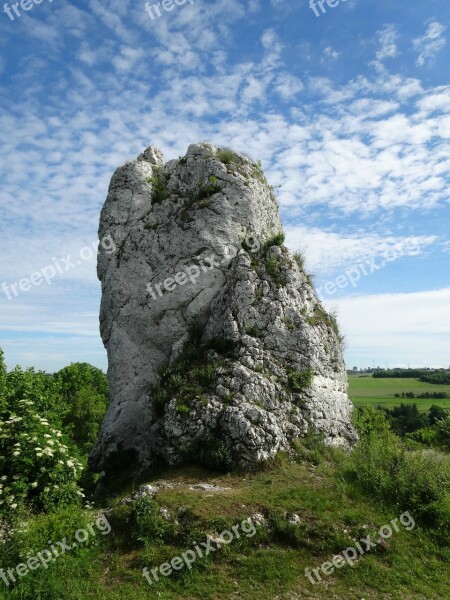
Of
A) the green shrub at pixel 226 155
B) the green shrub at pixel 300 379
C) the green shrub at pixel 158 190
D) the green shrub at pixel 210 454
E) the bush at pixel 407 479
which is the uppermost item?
the green shrub at pixel 226 155

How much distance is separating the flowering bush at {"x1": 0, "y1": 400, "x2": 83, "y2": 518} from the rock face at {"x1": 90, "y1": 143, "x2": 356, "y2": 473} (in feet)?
12.4

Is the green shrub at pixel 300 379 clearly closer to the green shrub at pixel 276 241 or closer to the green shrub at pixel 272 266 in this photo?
the green shrub at pixel 272 266

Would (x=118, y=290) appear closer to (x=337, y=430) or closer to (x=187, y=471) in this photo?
(x=187, y=471)

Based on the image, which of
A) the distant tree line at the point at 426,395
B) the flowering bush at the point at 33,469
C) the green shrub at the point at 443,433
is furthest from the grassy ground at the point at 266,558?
the distant tree line at the point at 426,395

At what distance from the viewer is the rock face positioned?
14.7 metres

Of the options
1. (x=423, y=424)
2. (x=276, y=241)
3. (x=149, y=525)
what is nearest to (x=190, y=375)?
(x=149, y=525)

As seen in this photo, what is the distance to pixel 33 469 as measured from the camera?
37.0 feet

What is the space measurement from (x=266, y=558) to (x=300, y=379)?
740 cm

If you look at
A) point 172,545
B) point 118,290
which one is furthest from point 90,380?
point 172,545

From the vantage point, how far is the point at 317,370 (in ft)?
55.8

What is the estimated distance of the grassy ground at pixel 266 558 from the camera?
9000 mm

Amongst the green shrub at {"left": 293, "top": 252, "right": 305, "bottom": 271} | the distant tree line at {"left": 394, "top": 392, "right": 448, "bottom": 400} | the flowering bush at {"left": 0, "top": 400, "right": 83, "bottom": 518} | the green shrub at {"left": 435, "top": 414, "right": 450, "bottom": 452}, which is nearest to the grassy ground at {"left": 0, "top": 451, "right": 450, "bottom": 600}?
the flowering bush at {"left": 0, "top": 400, "right": 83, "bottom": 518}

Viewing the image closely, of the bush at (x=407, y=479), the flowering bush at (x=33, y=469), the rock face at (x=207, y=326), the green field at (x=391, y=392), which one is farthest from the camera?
the green field at (x=391, y=392)

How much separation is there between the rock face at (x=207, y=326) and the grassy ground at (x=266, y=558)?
2.51 metres
